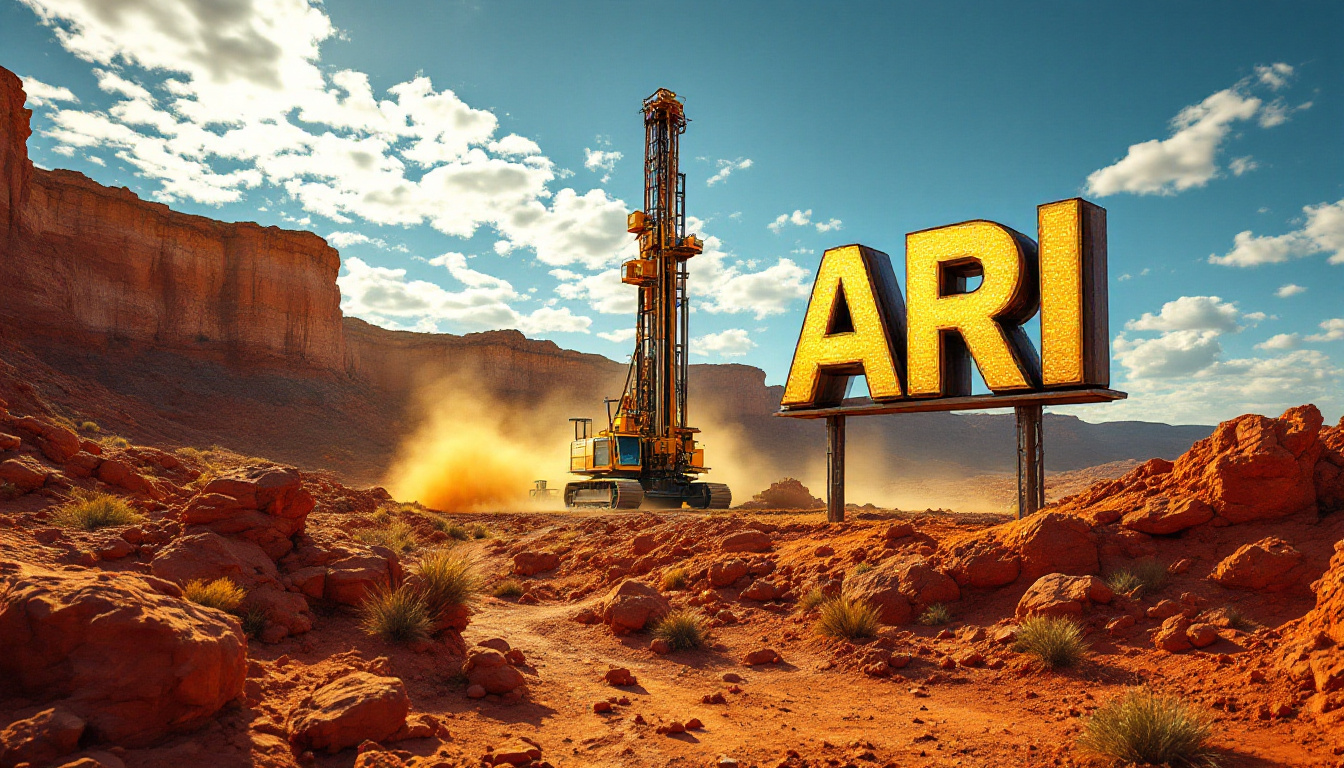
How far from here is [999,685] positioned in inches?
299

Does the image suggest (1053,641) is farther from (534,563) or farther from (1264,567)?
(534,563)

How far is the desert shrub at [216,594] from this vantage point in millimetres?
6801

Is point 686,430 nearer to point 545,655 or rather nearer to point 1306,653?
point 545,655

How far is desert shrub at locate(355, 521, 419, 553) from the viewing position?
16.9 m

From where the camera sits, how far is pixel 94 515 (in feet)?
29.1

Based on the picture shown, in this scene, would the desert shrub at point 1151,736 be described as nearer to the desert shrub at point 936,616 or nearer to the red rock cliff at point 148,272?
the desert shrub at point 936,616

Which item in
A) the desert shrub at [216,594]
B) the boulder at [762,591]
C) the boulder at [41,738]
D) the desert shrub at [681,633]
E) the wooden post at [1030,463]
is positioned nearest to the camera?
the boulder at [41,738]

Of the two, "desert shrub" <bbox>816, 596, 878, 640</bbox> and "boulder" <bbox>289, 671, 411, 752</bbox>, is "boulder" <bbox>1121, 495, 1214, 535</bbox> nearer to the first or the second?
"desert shrub" <bbox>816, 596, 878, 640</bbox>

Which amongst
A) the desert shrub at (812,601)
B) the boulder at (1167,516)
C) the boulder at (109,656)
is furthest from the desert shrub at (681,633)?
the boulder at (1167,516)

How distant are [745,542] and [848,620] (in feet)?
15.1

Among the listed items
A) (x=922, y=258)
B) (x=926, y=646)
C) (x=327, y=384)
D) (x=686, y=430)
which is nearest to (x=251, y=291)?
(x=327, y=384)

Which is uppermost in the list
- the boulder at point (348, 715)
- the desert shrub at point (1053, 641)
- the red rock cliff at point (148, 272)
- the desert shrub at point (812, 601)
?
the red rock cliff at point (148, 272)

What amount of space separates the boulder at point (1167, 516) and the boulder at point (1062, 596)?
1.32 m

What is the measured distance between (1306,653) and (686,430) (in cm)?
2355
